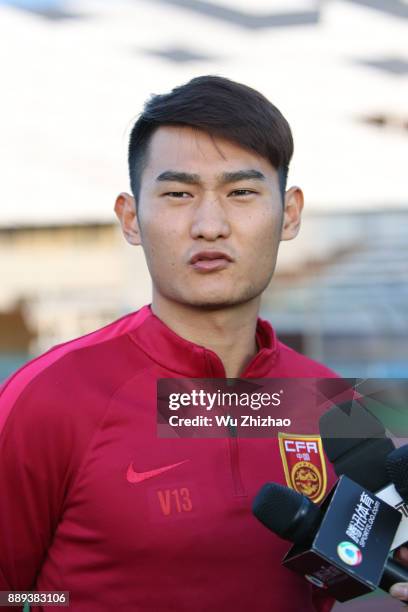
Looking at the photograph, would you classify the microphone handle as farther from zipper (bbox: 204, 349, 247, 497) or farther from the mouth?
the mouth

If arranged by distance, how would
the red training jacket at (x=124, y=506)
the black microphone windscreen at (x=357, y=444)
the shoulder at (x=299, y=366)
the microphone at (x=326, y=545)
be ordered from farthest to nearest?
the shoulder at (x=299, y=366), the red training jacket at (x=124, y=506), the black microphone windscreen at (x=357, y=444), the microphone at (x=326, y=545)

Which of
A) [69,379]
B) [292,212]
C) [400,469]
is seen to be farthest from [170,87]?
[400,469]

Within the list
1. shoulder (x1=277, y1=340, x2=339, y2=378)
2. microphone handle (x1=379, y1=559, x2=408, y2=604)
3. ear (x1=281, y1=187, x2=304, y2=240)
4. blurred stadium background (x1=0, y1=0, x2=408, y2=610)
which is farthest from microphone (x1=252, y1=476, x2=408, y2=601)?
blurred stadium background (x1=0, y1=0, x2=408, y2=610)

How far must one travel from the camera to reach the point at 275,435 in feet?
4.78

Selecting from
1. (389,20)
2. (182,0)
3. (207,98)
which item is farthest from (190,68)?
(207,98)

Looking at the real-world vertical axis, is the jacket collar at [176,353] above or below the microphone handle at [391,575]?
above

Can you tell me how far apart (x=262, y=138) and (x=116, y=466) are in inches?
21.4

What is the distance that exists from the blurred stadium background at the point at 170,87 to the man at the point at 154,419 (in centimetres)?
469

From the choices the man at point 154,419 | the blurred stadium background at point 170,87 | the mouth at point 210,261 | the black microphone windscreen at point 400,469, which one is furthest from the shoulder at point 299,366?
the blurred stadium background at point 170,87

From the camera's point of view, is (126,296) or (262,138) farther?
(126,296)

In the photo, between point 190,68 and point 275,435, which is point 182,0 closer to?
point 190,68

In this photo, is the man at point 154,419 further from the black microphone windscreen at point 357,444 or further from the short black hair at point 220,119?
the black microphone windscreen at point 357,444

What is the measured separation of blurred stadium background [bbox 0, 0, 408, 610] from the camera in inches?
245

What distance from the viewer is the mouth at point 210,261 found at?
55.9 inches
